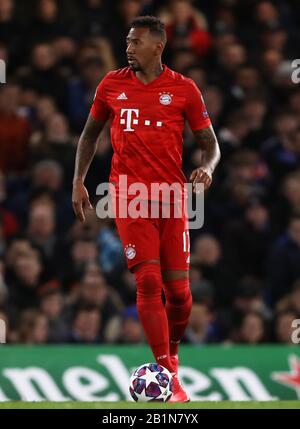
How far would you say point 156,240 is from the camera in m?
8.64

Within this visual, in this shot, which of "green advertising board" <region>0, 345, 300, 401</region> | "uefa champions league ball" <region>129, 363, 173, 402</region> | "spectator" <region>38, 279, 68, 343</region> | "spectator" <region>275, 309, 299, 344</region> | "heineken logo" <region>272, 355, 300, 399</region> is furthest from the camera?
"spectator" <region>275, 309, 299, 344</region>

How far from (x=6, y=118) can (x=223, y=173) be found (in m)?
2.24

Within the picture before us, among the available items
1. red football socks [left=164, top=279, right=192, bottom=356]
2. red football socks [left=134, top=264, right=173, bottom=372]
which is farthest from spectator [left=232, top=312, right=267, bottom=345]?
red football socks [left=134, top=264, right=173, bottom=372]

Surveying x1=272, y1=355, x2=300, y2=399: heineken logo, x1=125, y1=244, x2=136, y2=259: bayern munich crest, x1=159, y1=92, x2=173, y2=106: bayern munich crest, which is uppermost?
x1=159, y1=92, x2=173, y2=106: bayern munich crest

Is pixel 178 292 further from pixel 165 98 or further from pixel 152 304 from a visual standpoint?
pixel 165 98

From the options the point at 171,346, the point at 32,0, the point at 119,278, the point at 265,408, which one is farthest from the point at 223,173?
the point at 265,408

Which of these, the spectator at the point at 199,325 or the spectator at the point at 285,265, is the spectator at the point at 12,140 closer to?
the spectator at the point at 199,325

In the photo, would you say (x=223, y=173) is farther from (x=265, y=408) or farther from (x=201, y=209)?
(x=265, y=408)

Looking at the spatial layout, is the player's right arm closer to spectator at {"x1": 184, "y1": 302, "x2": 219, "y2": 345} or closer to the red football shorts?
the red football shorts

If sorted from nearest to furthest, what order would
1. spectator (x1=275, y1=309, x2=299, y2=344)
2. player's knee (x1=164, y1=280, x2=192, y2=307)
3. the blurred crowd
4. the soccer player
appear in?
the soccer player → player's knee (x1=164, y1=280, x2=192, y2=307) → the blurred crowd → spectator (x1=275, y1=309, x2=299, y2=344)

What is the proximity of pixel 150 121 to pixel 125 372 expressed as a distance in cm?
359

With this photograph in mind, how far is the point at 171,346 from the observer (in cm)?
904

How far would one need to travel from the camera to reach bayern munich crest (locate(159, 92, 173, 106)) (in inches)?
342

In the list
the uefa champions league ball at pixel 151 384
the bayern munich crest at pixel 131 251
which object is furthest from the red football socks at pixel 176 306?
the uefa champions league ball at pixel 151 384
